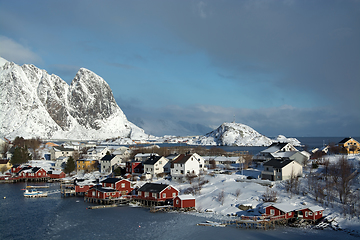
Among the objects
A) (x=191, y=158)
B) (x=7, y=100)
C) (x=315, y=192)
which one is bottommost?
(x=315, y=192)

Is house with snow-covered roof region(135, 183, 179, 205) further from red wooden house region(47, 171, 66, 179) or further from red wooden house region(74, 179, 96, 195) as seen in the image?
red wooden house region(47, 171, 66, 179)

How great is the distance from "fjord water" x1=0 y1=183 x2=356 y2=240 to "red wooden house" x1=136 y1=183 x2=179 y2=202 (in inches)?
87.0

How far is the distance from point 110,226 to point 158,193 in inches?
383

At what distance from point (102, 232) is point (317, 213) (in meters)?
20.0

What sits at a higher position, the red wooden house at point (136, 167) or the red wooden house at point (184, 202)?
the red wooden house at point (136, 167)

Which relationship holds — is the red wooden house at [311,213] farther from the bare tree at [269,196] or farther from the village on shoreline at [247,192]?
the bare tree at [269,196]

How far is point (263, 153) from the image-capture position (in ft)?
218

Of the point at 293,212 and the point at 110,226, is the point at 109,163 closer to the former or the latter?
the point at 110,226

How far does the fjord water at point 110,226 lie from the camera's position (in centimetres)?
2711

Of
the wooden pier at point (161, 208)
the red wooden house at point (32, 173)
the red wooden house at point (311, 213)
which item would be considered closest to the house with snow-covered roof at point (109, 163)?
the red wooden house at point (32, 173)

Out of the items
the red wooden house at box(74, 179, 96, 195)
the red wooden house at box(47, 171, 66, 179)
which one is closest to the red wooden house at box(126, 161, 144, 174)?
the red wooden house at box(74, 179, 96, 195)

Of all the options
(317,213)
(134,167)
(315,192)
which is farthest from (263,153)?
(317,213)

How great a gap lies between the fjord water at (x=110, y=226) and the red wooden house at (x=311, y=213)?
214cm

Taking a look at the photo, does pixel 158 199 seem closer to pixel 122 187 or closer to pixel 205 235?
pixel 122 187
